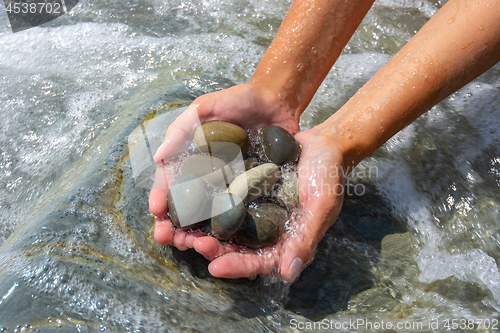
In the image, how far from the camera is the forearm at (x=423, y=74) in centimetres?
169

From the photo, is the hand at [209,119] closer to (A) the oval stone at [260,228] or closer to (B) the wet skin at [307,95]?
(B) the wet skin at [307,95]

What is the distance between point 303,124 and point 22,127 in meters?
2.04

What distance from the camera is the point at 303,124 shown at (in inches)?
101

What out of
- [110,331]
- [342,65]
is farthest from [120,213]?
[342,65]

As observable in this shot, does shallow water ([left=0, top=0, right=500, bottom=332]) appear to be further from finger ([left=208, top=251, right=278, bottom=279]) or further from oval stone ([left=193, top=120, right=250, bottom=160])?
oval stone ([left=193, top=120, right=250, bottom=160])

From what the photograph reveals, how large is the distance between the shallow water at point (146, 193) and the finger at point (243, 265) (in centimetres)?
13

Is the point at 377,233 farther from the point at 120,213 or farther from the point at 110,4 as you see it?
the point at 110,4

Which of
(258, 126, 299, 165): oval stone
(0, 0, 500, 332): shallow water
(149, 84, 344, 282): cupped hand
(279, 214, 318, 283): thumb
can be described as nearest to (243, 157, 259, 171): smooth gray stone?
(258, 126, 299, 165): oval stone

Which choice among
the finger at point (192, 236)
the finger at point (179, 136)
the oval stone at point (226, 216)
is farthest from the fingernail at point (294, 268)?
the finger at point (179, 136)

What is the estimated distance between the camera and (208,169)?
1.72 metres

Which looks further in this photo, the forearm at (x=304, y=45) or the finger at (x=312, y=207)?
the forearm at (x=304, y=45)

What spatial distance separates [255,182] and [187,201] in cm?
35

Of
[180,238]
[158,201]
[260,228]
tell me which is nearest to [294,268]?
[260,228]

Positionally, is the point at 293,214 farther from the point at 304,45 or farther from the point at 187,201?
the point at 304,45
